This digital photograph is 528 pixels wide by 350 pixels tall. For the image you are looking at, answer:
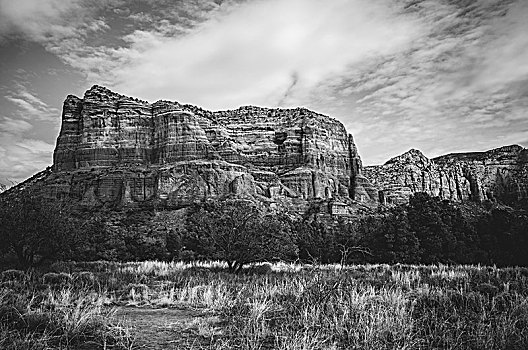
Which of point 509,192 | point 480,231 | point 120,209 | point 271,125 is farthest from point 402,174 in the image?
point 480,231

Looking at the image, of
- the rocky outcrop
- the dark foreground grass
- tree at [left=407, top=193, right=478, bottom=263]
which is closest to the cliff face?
the rocky outcrop

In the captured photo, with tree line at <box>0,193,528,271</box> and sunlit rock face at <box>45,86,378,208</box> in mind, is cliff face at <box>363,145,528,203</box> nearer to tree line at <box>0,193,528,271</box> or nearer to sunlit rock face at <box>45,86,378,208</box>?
sunlit rock face at <box>45,86,378,208</box>

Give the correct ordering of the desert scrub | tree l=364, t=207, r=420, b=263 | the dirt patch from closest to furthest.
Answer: the desert scrub, the dirt patch, tree l=364, t=207, r=420, b=263

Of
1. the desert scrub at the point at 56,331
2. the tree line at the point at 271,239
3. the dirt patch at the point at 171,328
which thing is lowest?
the dirt patch at the point at 171,328

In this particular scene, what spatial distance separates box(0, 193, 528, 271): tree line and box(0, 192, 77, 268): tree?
0.04m

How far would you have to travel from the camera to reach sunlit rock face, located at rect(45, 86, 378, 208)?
102188mm

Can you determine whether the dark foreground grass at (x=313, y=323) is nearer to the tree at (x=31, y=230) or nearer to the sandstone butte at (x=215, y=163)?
the tree at (x=31, y=230)

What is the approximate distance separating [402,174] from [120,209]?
9640cm

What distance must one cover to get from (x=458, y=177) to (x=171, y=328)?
159733 mm

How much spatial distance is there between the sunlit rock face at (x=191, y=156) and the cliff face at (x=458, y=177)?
20.3 metres

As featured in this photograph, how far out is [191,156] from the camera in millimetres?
112188

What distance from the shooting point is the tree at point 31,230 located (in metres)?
18.2

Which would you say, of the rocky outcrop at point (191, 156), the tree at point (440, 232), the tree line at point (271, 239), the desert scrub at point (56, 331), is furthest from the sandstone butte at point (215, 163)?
the desert scrub at point (56, 331)

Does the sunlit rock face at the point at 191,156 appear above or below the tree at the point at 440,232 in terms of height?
above
